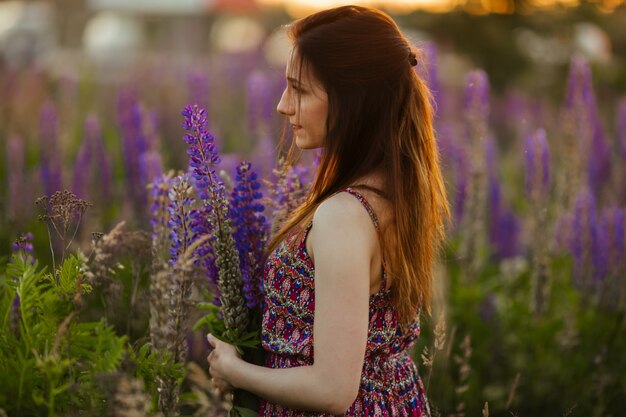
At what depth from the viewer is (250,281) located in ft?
7.54

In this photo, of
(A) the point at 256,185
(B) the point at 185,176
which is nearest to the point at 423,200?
(A) the point at 256,185

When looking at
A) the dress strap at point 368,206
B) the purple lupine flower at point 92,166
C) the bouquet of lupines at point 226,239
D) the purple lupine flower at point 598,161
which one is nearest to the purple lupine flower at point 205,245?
the bouquet of lupines at point 226,239

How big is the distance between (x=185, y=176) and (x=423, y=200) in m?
0.65

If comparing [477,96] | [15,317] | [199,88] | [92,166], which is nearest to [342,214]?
[15,317]

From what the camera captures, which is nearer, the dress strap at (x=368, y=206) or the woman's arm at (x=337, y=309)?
the woman's arm at (x=337, y=309)

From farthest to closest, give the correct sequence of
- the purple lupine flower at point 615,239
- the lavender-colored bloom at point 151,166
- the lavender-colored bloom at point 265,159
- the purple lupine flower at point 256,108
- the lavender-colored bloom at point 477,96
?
the purple lupine flower at point 256,108 < the lavender-colored bloom at point 265,159 < the lavender-colored bloom at point 477,96 < the purple lupine flower at point 615,239 < the lavender-colored bloom at point 151,166

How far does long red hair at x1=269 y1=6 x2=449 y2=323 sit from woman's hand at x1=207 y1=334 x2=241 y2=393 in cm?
31

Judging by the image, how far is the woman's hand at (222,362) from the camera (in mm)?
2213

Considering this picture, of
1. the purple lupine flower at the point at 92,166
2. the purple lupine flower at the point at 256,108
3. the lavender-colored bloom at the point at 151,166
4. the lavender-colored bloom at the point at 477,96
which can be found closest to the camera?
the lavender-colored bloom at the point at 151,166

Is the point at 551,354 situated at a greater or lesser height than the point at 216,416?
lesser

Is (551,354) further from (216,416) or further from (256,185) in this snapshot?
(216,416)

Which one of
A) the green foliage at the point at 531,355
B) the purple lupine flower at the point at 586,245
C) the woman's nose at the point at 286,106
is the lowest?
the green foliage at the point at 531,355

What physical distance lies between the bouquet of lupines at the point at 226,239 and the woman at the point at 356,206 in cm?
5

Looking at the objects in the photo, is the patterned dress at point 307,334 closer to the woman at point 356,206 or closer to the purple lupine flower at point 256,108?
the woman at point 356,206
